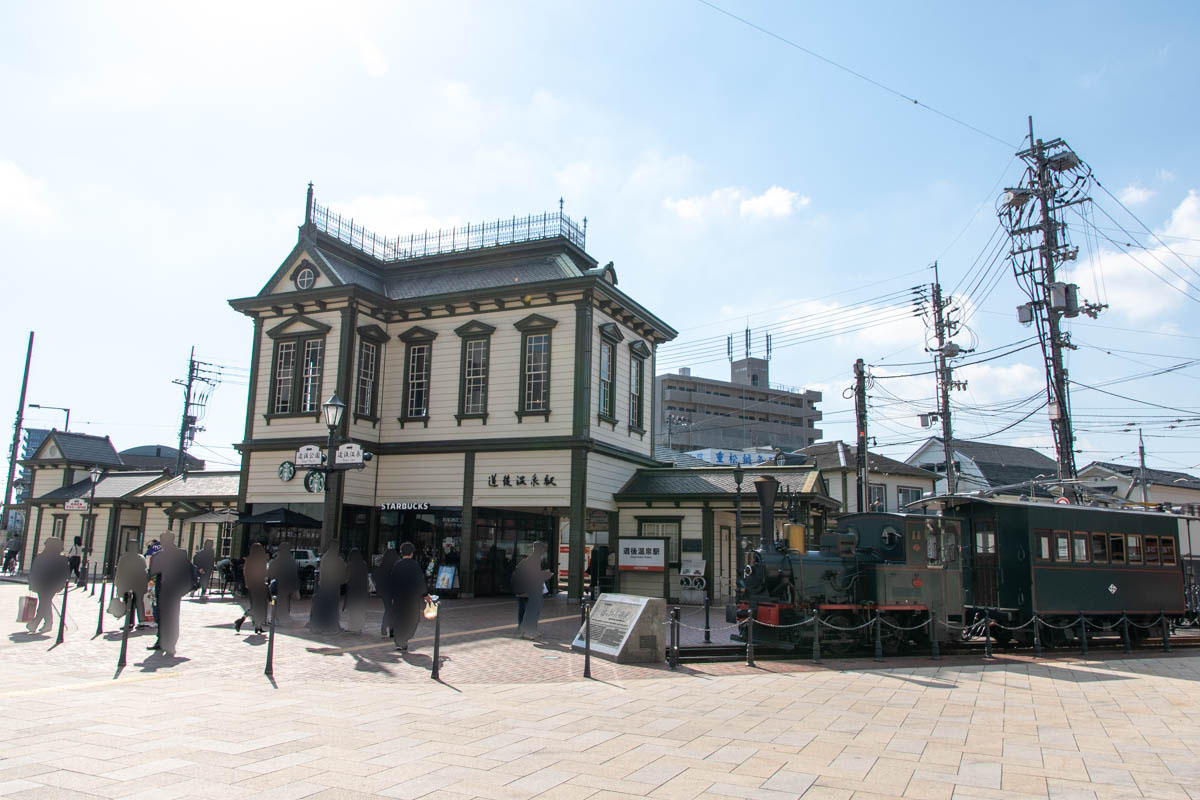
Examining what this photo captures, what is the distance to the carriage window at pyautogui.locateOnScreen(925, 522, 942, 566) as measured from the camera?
52.0ft

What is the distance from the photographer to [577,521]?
21953 millimetres

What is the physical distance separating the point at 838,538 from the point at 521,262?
554 inches

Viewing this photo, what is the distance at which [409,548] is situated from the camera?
43.2 ft

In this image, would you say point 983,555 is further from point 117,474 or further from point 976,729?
point 117,474

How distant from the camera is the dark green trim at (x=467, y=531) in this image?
75.5ft

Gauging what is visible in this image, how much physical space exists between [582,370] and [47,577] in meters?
13.3

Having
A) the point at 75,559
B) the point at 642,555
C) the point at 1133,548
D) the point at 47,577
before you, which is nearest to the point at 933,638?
the point at 1133,548

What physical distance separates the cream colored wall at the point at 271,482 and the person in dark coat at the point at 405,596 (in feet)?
40.0

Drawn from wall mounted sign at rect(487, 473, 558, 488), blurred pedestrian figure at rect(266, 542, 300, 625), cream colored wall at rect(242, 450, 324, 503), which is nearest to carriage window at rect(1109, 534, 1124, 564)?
wall mounted sign at rect(487, 473, 558, 488)

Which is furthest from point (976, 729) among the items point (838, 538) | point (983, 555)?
point (983, 555)

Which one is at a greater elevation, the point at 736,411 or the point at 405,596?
the point at 736,411

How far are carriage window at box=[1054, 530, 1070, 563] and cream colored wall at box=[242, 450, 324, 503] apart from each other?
64.2ft

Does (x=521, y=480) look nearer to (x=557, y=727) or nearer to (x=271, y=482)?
(x=271, y=482)

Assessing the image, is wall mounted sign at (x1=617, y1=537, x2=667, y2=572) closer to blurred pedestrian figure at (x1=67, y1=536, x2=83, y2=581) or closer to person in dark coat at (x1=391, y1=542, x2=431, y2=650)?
person in dark coat at (x1=391, y1=542, x2=431, y2=650)
